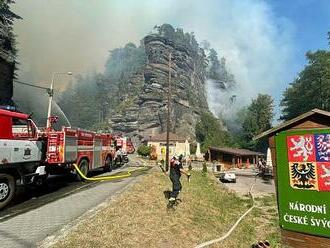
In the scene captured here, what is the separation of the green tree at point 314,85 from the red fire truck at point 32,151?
62.0m

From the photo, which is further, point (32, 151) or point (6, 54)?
point (6, 54)

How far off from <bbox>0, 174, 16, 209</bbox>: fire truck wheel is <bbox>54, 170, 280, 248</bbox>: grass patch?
3.31m

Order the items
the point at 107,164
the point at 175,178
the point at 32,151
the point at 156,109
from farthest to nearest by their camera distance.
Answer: the point at 156,109 → the point at 107,164 → the point at 175,178 → the point at 32,151

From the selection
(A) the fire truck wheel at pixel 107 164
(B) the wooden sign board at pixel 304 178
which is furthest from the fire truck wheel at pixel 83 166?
(B) the wooden sign board at pixel 304 178

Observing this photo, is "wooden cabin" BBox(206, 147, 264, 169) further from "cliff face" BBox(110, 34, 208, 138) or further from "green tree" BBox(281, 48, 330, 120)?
"cliff face" BBox(110, 34, 208, 138)

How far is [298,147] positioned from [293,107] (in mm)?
82310

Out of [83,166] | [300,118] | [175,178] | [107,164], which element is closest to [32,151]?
[175,178]

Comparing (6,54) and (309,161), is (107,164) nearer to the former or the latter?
(309,161)

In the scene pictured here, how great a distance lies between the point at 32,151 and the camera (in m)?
14.3

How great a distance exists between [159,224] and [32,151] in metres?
5.73

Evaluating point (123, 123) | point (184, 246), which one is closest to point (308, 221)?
point (184, 246)

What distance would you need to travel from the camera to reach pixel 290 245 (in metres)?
7.23

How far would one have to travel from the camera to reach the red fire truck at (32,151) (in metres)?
12.7

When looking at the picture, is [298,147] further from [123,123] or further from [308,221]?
[123,123]
